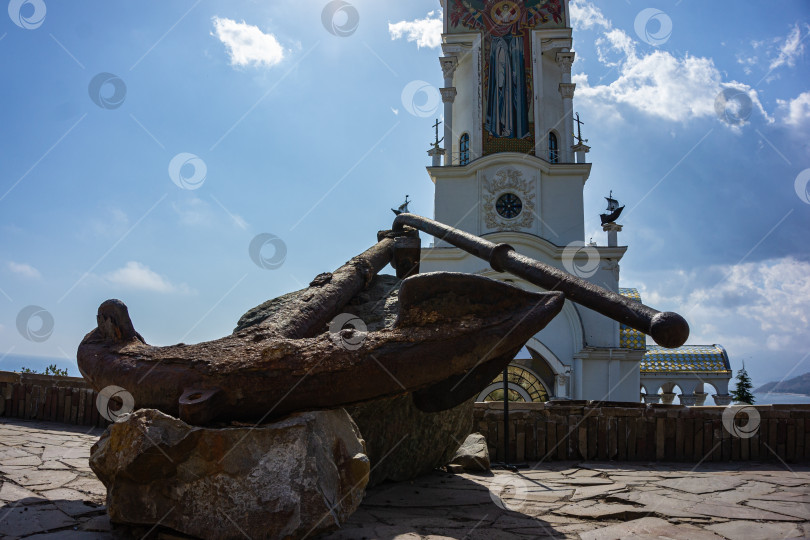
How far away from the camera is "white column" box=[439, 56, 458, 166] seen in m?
19.4

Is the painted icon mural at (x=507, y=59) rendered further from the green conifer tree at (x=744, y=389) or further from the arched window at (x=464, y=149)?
the green conifer tree at (x=744, y=389)

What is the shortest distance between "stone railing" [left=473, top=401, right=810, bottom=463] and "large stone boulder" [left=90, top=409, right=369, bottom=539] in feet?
12.8

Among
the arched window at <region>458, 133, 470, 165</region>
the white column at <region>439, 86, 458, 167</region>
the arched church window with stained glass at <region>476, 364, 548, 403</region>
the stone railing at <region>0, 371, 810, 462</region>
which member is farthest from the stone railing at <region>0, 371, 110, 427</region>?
the white column at <region>439, 86, 458, 167</region>

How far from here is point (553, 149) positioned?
19172 mm

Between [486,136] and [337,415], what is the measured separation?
16737mm

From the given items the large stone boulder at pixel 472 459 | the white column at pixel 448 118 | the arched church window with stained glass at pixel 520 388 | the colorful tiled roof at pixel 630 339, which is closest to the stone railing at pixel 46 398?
the large stone boulder at pixel 472 459

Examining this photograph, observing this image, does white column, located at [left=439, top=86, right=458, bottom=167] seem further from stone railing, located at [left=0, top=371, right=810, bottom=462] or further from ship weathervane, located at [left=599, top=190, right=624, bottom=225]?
stone railing, located at [left=0, top=371, right=810, bottom=462]

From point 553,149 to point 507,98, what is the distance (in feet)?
A: 7.25

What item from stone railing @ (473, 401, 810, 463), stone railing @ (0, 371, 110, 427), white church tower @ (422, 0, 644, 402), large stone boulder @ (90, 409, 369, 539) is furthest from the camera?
white church tower @ (422, 0, 644, 402)

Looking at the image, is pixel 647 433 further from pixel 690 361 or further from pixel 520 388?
pixel 690 361

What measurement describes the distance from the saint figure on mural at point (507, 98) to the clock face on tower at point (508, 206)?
79.8 inches

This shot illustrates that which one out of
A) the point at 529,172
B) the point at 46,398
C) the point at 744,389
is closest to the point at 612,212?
the point at 529,172

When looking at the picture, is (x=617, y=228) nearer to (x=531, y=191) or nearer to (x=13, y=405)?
(x=531, y=191)

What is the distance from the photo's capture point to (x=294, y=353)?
2664 millimetres
